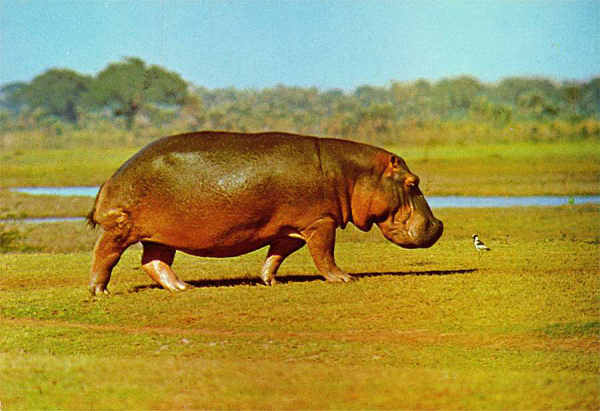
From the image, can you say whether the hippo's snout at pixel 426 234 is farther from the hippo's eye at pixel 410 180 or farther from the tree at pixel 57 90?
the tree at pixel 57 90

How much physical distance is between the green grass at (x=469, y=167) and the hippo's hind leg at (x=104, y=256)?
15083 mm

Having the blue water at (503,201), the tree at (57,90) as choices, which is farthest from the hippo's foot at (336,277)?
the tree at (57,90)

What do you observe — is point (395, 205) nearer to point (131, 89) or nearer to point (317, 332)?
point (317, 332)

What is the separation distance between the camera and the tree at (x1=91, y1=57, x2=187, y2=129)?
178 ft

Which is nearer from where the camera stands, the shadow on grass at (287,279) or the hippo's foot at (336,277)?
the hippo's foot at (336,277)

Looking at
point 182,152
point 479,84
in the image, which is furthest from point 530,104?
point 182,152

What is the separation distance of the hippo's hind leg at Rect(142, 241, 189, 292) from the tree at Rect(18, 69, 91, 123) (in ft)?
186

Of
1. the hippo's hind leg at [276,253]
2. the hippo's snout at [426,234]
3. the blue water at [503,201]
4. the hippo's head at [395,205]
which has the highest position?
the hippo's head at [395,205]

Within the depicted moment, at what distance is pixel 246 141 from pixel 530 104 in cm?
4241

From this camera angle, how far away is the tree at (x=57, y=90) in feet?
216

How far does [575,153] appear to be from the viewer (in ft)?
110

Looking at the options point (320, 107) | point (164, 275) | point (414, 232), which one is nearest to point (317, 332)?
point (414, 232)

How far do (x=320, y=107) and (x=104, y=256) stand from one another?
63.2m

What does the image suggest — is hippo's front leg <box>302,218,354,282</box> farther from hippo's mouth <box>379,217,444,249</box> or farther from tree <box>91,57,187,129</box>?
tree <box>91,57,187,129</box>
